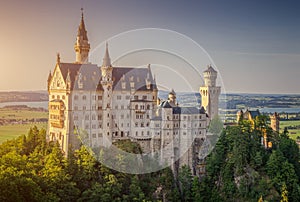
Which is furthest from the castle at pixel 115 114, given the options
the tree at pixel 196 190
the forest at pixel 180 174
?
the tree at pixel 196 190

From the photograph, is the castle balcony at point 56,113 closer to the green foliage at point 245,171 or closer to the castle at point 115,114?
the castle at point 115,114

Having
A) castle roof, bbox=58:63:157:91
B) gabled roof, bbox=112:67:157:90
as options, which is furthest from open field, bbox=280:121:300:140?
castle roof, bbox=58:63:157:91

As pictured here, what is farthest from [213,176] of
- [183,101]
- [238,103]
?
[238,103]

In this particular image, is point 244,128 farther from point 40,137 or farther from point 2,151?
point 2,151

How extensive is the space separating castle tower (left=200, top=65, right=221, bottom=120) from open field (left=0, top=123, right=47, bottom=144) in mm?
21376

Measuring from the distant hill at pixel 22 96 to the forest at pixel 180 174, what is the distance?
4.62 meters

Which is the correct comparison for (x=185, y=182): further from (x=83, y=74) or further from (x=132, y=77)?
(x=83, y=74)

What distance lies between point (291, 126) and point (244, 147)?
76.8 ft

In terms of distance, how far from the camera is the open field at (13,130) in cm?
A: 5681

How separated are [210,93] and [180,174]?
38.7 ft

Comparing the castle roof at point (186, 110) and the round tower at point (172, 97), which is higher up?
the round tower at point (172, 97)

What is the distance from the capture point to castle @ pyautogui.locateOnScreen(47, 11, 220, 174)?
53.8 meters

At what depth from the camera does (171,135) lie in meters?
55.8

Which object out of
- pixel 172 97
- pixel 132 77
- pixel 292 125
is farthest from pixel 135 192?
pixel 292 125
